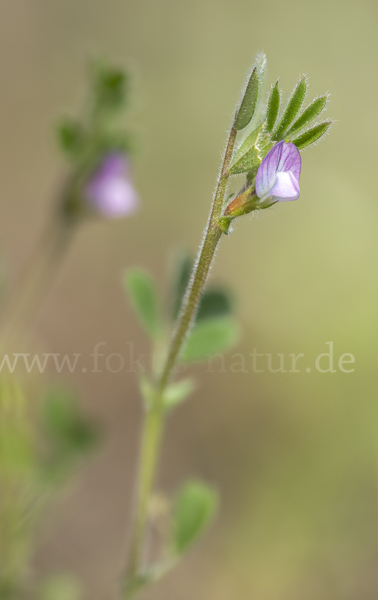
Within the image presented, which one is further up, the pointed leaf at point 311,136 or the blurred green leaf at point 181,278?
the pointed leaf at point 311,136

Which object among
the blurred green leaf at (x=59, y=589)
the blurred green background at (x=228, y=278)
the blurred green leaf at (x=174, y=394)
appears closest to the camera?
the blurred green leaf at (x=174, y=394)

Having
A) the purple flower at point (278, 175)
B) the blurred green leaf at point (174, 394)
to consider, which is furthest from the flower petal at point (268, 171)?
the blurred green leaf at point (174, 394)

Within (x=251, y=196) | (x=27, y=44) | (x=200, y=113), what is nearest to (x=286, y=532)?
(x=251, y=196)

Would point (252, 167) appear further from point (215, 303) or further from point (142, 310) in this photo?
point (215, 303)

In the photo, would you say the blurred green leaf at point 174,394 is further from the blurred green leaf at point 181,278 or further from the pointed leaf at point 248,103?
the pointed leaf at point 248,103

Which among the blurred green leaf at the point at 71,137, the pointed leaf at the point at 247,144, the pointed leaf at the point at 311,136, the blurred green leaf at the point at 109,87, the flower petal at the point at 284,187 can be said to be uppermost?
the pointed leaf at the point at 311,136

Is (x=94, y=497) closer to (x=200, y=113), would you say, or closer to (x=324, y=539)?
(x=324, y=539)
